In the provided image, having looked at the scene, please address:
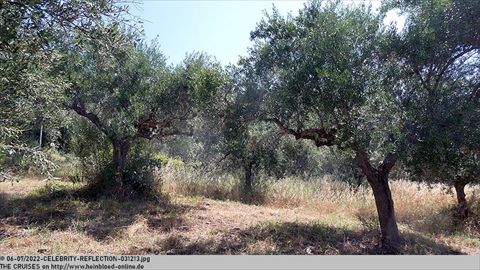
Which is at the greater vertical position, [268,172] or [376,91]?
[376,91]

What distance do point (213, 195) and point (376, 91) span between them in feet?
24.2

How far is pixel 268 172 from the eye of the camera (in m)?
12.9

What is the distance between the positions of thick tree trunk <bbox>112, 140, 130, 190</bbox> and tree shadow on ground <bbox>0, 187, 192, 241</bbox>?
0.64 m

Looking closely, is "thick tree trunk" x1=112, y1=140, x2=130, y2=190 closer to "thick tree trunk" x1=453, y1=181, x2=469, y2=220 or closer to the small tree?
the small tree

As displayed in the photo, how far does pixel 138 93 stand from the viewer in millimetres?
8891

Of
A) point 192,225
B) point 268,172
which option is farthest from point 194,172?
point 192,225

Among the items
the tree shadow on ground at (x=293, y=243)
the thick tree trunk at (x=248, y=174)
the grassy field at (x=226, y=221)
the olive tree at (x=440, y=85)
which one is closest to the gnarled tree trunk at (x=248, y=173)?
the thick tree trunk at (x=248, y=174)

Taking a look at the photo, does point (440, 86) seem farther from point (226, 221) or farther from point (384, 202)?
point (226, 221)

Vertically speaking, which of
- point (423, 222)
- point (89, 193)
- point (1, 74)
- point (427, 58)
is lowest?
point (423, 222)

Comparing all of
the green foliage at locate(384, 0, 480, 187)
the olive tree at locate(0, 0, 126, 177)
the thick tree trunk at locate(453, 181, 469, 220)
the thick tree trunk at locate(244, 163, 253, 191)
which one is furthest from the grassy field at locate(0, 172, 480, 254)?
the green foliage at locate(384, 0, 480, 187)

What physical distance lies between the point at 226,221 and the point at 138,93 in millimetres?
3968

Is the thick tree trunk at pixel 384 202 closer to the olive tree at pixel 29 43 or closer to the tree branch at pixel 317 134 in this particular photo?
the tree branch at pixel 317 134

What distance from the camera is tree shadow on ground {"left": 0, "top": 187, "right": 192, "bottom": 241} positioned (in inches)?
275

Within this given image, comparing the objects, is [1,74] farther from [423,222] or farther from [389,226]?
[423,222]
